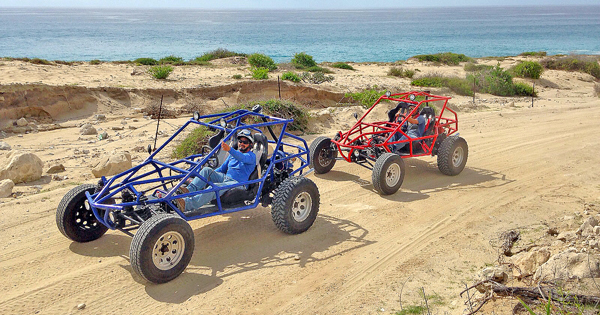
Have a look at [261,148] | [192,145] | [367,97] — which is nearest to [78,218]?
[261,148]

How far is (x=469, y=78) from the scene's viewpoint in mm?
23906

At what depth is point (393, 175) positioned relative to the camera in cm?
903

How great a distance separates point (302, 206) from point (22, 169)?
574 centimetres

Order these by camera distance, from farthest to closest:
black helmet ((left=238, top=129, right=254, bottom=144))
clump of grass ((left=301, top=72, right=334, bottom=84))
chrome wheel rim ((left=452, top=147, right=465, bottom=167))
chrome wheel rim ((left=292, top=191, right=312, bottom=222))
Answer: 1. clump of grass ((left=301, top=72, right=334, bottom=84))
2. chrome wheel rim ((left=452, top=147, right=465, bottom=167))
3. black helmet ((left=238, top=129, right=254, bottom=144))
4. chrome wheel rim ((left=292, top=191, right=312, bottom=222))

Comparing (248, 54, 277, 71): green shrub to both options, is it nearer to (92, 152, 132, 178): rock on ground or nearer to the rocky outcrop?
(92, 152, 132, 178): rock on ground

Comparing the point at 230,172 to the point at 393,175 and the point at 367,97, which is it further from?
the point at 367,97

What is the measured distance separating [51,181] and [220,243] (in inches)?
187

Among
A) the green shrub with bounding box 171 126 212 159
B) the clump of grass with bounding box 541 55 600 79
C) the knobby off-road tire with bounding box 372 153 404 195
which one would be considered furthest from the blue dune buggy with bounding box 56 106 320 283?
the clump of grass with bounding box 541 55 600 79

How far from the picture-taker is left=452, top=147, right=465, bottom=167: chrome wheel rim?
10.2 m

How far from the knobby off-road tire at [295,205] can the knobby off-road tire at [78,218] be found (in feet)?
7.83

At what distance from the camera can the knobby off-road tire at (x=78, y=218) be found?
6.42m

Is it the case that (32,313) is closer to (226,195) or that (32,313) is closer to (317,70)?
(226,195)

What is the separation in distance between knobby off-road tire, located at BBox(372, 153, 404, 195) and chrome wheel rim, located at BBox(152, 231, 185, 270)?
397 centimetres

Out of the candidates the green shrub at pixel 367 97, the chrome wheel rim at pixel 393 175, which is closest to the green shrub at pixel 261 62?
the green shrub at pixel 367 97
